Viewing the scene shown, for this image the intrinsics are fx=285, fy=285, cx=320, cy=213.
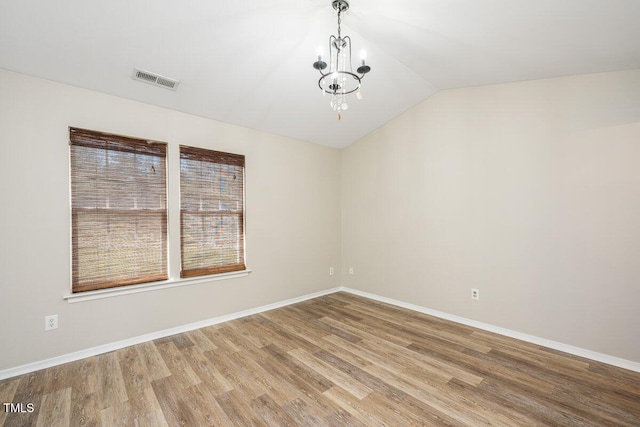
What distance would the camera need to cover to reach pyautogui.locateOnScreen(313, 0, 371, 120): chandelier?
2129 millimetres

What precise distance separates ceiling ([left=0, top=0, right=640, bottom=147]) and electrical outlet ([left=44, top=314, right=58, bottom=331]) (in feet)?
7.06

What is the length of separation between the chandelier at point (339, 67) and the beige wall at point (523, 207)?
1446 millimetres

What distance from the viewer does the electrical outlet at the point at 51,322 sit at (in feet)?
8.37

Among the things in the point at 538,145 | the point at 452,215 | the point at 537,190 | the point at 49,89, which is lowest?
the point at 452,215

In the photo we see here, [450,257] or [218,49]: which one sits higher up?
[218,49]

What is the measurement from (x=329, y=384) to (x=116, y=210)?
8.66 ft

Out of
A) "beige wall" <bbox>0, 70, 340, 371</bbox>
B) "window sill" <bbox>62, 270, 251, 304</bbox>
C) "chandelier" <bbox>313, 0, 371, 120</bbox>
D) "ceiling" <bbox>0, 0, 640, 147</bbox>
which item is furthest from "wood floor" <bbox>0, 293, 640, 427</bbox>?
"ceiling" <bbox>0, 0, 640, 147</bbox>

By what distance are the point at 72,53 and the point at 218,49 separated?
45.7 inches

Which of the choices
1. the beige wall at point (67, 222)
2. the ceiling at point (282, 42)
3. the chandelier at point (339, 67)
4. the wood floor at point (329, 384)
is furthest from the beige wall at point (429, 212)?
the chandelier at point (339, 67)

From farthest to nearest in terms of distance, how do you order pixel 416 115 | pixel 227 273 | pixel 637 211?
pixel 416 115 < pixel 227 273 < pixel 637 211

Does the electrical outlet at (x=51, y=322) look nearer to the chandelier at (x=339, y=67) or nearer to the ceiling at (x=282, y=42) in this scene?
the ceiling at (x=282, y=42)

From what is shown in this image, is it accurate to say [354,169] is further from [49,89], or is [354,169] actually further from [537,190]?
[49,89]

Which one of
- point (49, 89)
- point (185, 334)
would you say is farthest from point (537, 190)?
point (49, 89)

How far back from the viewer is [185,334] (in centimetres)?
323
